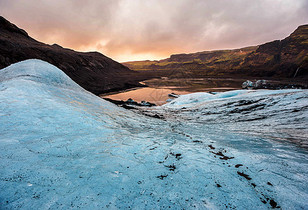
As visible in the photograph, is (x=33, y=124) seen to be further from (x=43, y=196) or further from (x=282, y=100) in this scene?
(x=282, y=100)

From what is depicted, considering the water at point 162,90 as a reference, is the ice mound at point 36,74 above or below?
above

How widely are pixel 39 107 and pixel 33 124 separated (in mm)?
904

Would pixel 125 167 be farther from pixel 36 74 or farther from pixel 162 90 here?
pixel 162 90

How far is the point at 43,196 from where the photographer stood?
1.42 meters

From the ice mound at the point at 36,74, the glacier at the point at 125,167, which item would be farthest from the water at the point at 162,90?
the glacier at the point at 125,167

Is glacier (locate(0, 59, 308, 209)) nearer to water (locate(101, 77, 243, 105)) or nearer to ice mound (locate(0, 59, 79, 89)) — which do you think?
ice mound (locate(0, 59, 79, 89))

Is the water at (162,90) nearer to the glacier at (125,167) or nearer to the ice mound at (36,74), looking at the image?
the ice mound at (36,74)

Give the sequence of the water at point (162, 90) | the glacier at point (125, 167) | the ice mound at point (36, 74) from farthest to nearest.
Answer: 1. the water at point (162, 90)
2. the ice mound at point (36, 74)
3. the glacier at point (125, 167)

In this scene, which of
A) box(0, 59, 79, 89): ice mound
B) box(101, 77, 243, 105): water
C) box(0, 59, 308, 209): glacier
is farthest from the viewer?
box(101, 77, 243, 105): water

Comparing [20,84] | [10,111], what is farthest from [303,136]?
[20,84]

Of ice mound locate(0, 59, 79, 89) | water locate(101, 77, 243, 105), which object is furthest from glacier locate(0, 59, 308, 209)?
water locate(101, 77, 243, 105)

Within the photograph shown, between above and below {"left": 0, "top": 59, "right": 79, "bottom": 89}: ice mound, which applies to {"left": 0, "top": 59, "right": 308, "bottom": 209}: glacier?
below

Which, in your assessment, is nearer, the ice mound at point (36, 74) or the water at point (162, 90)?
the ice mound at point (36, 74)

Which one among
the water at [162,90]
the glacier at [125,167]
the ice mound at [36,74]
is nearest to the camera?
the glacier at [125,167]
